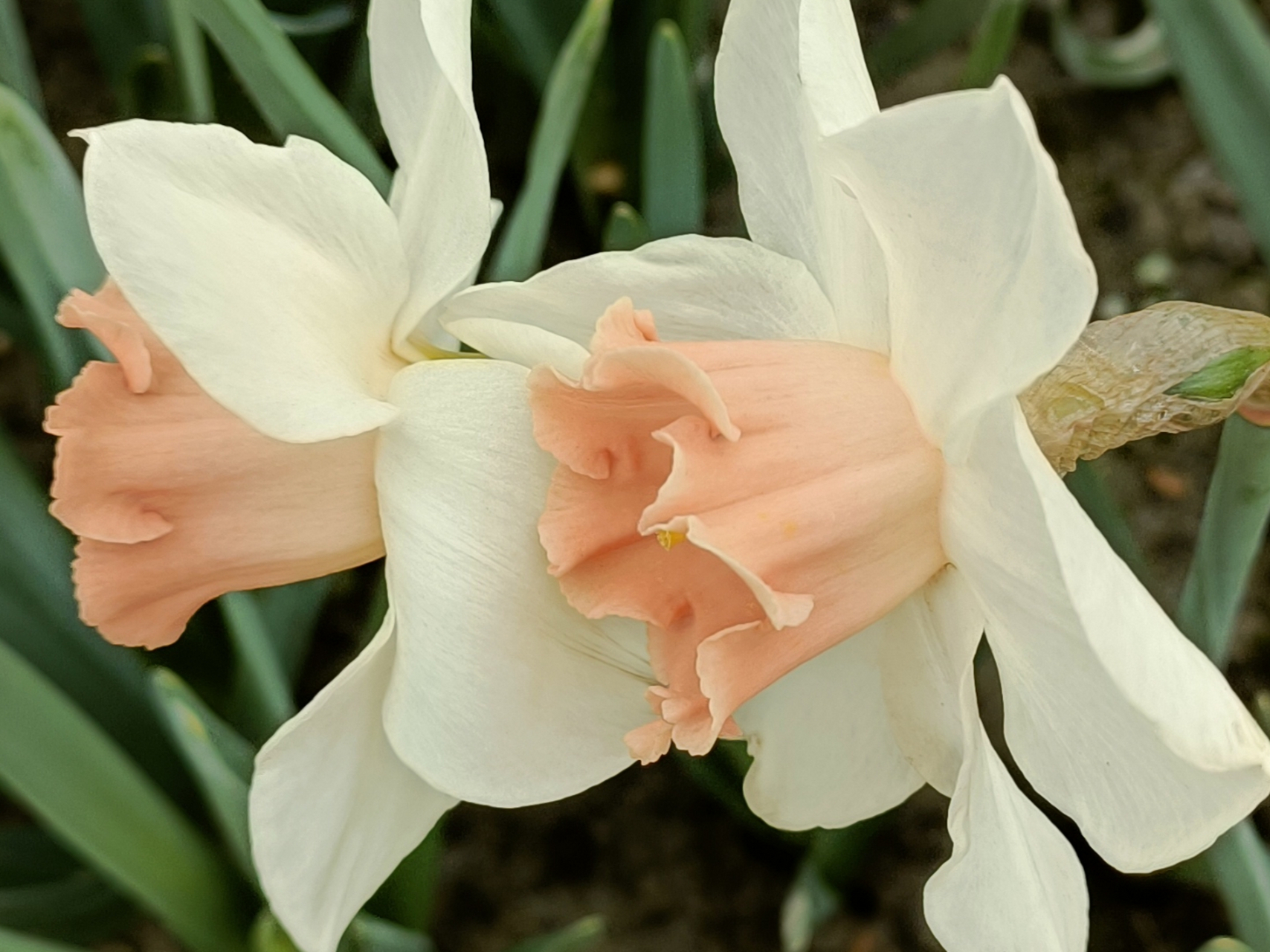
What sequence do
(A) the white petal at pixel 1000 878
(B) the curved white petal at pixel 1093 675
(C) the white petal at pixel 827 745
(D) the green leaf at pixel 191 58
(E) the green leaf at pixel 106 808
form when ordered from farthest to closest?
(D) the green leaf at pixel 191 58, (E) the green leaf at pixel 106 808, (C) the white petal at pixel 827 745, (A) the white petal at pixel 1000 878, (B) the curved white petal at pixel 1093 675

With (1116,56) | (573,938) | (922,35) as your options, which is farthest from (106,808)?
(1116,56)

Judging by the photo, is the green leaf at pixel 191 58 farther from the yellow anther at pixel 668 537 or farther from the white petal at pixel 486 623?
the yellow anther at pixel 668 537

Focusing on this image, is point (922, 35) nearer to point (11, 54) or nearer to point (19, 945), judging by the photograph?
point (11, 54)

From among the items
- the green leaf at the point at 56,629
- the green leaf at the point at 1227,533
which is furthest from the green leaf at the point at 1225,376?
the green leaf at the point at 56,629

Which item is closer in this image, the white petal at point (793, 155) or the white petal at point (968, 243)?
the white petal at point (968, 243)

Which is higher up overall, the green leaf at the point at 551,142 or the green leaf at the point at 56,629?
the green leaf at the point at 551,142

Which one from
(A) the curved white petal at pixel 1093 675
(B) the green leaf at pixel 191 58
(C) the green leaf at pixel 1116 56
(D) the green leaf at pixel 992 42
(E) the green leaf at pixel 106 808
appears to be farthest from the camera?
(C) the green leaf at pixel 1116 56
